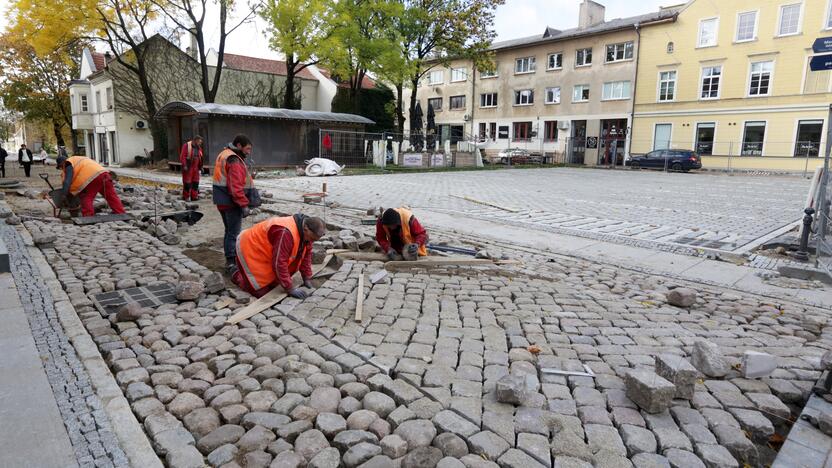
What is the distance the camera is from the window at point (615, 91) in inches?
1528

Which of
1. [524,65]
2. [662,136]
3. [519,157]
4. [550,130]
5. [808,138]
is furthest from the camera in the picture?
[524,65]

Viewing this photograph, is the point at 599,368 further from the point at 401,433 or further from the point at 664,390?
the point at 401,433

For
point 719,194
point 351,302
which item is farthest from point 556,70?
point 351,302

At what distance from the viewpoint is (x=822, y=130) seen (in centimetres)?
3000

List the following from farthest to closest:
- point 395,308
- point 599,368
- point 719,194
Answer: point 719,194 → point 395,308 → point 599,368

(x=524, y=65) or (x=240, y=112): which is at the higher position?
(x=524, y=65)

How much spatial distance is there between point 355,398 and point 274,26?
1115 inches

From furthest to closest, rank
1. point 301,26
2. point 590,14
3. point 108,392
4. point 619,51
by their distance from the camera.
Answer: point 590,14
point 619,51
point 301,26
point 108,392

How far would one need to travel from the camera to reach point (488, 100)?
1890 inches

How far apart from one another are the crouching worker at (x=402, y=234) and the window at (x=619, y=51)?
124ft

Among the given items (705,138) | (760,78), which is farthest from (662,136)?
(760,78)

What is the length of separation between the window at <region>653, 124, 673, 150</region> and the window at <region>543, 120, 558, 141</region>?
8291mm

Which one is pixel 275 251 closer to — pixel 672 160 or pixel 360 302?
pixel 360 302

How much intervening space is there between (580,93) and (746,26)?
1176cm
